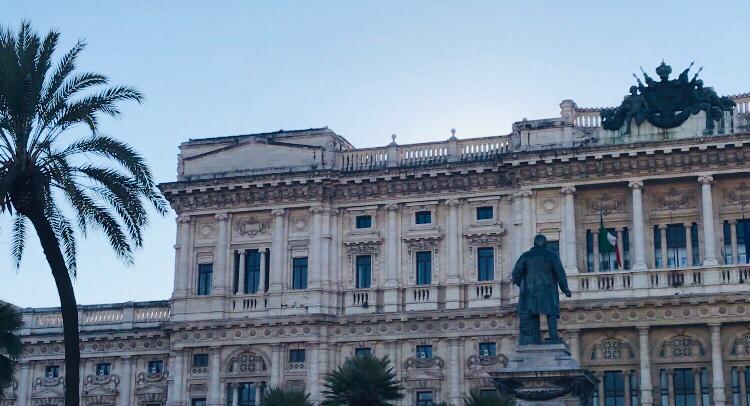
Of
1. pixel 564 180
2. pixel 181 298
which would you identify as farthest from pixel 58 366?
pixel 564 180

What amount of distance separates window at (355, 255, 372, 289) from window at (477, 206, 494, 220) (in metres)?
5.06

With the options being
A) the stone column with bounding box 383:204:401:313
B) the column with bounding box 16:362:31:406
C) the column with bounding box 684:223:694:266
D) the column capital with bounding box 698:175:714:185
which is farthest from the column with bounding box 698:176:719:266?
the column with bounding box 16:362:31:406

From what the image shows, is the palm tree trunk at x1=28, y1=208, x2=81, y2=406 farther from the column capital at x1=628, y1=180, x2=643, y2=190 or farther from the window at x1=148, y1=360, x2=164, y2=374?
the column capital at x1=628, y1=180, x2=643, y2=190

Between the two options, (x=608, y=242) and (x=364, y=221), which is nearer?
(x=608, y=242)

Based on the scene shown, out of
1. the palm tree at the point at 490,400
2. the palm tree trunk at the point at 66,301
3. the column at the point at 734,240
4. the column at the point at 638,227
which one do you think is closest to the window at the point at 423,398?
the column at the point at 638,227

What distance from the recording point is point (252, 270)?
53938mm

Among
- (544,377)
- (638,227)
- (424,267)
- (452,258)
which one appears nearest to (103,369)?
(424,267)

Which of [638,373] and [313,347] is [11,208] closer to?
[313,347]

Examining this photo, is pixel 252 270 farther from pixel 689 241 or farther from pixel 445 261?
pixel 689 241

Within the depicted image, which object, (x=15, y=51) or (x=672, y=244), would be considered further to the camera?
(x=672, y=244)

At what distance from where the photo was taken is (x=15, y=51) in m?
33.0

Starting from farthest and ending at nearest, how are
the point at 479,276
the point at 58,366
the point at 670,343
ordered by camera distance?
1. the point at 58,366
2. the point at 479,276
3. the point at 670,343

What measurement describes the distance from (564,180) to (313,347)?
12515 mm

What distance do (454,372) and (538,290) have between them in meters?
22.4
